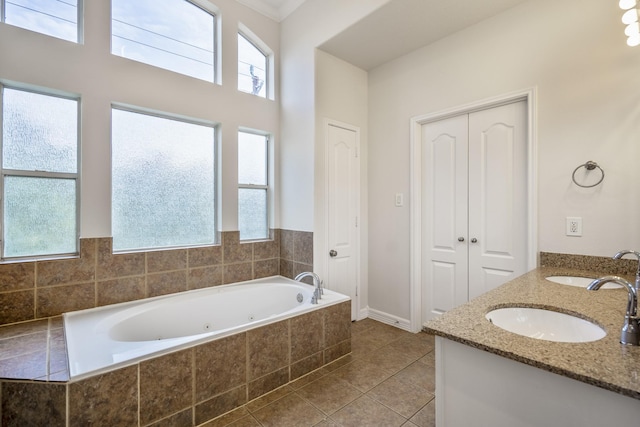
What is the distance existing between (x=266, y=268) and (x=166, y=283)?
3.18ft

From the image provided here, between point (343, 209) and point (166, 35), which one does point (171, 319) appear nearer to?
point (343, 209)

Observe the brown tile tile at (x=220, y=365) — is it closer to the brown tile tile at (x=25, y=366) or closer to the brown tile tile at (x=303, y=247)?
the brown tile tile at (x=25, y=366)

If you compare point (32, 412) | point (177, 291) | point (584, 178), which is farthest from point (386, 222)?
point (32, 412)

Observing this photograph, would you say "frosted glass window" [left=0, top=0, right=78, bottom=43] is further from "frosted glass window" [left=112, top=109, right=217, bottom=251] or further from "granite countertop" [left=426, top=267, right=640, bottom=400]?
"granite countertop" [left=426, top=267, right=640, bottom=400]

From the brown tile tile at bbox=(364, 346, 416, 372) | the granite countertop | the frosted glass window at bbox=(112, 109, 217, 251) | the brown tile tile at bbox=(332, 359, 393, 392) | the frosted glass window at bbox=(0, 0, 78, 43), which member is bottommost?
the brown tile tile at bbox=(332, 359, 393, 392)

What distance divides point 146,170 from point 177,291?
3.53ft

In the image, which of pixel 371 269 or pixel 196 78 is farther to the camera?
pixel 371 269

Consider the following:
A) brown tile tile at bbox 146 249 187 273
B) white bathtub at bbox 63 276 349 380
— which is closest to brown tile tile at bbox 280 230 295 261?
white bathtub at bbox 63 276 349 380

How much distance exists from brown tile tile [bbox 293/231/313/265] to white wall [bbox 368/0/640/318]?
1.63 meters

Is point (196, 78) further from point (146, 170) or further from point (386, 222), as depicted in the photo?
point (386, 222)

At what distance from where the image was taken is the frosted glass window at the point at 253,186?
3004 mm

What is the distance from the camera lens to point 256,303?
2754mm

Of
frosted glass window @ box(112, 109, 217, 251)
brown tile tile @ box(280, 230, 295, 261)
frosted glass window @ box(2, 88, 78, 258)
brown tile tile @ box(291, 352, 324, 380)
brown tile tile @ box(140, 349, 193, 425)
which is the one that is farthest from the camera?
brown tile tile @ box(280, 230, 295, 261)

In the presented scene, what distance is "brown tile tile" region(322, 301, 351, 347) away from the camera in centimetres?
225
